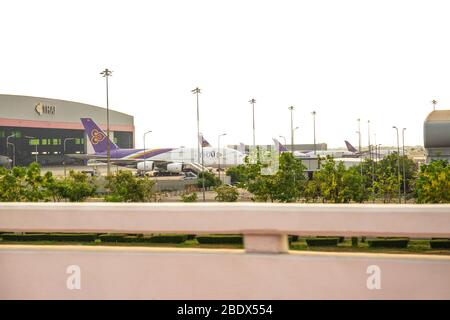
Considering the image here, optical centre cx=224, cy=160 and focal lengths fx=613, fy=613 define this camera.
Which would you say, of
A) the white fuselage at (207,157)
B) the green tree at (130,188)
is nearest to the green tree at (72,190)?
the green tree at (130,188)

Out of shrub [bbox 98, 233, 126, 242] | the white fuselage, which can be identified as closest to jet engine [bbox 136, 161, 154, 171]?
the white fuselage

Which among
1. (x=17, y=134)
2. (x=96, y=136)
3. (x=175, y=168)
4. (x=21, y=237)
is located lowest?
(x=21, y=237)

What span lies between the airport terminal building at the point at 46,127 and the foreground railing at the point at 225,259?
85.3 meters

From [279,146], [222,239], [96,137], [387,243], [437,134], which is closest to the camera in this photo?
[222,239]

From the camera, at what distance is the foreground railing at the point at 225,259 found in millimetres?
4379

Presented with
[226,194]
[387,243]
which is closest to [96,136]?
[226,194]

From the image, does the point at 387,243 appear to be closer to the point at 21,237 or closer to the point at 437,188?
the point at 437,188

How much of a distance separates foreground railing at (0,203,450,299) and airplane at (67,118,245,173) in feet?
244

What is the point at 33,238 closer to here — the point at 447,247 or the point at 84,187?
the point at 84,187

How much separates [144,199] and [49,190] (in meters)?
6.04

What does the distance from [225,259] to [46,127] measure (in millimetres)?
93774

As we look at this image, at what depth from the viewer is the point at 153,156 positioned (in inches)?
3280

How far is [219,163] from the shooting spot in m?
84.4

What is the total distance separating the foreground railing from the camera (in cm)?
438
